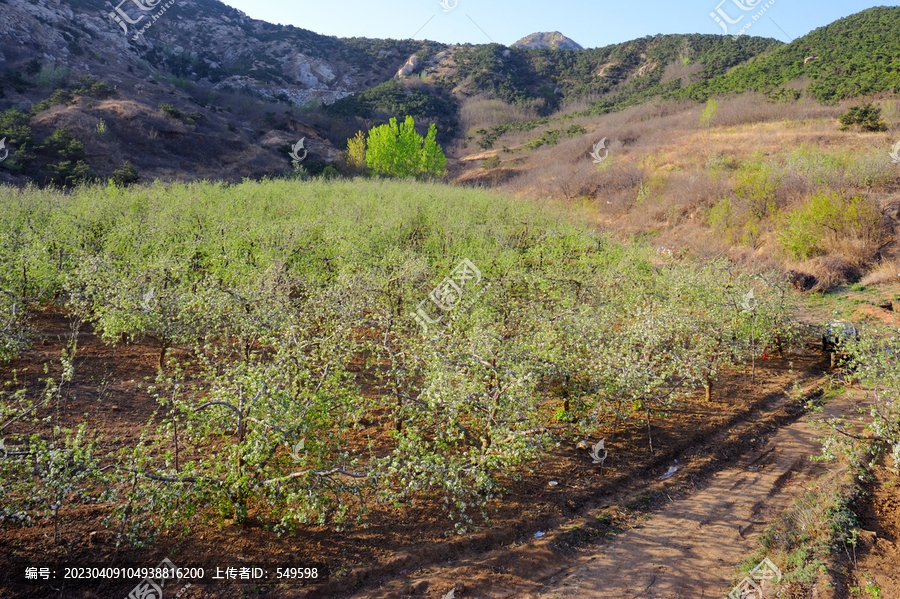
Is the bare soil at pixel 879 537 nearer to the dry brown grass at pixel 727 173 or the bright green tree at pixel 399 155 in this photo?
the dry brown grass at pixel 727 173

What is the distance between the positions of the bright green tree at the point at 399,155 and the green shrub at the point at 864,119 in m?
29.2

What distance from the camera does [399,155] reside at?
39.7 meters

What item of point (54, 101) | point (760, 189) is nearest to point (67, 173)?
point (54, 101)

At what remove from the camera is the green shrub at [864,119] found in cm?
2781

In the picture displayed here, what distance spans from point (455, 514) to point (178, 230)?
11.5 meters

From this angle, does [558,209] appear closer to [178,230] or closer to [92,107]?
[178,230]

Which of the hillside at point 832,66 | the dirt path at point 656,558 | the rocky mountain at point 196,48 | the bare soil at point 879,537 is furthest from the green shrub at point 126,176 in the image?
the hillside at point 832,66

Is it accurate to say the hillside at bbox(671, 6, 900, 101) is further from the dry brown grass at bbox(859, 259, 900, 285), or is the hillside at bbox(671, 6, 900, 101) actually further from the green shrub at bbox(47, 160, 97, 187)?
the green shrub at bbox(47, 160, 97, 187)

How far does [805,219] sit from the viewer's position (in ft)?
62.6

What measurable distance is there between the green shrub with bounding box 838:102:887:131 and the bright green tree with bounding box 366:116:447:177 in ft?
96.0

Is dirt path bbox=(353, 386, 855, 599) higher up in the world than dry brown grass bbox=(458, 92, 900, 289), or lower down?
lower down

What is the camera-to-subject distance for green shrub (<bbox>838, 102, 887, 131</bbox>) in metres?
27.8

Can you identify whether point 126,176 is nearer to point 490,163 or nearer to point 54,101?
point 54,101

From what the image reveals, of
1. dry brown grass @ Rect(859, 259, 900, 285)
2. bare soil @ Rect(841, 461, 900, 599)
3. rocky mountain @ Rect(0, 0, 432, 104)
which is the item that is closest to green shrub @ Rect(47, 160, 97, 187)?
rocky mountain @ Rect(0, 0, 432, 104)
